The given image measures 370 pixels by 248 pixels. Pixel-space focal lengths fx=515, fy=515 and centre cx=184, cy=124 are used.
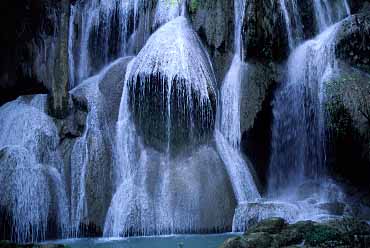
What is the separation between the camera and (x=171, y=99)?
19.2 m

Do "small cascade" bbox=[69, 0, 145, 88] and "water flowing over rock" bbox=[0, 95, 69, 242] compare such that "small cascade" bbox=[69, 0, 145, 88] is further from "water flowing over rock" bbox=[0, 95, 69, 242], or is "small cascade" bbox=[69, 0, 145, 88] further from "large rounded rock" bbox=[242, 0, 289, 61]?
"large rounded rock" bbox=[242, 0, 289, 61]

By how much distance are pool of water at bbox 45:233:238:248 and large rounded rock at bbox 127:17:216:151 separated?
393 cm

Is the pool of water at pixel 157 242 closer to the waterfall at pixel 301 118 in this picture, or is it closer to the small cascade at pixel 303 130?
the small cascade at pixel 303 130

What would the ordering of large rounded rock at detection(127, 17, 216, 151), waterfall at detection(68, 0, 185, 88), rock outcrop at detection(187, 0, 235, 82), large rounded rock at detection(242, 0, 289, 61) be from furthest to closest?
1. waterfall at detection(68, 0, 185, 88)
2. rock outcrop at detection(187, 0, 235, 82)
3. large rounded rock at detection(242, 0, 289, 61)
4. large rounded rock at detection(127, 17, 216, 151)

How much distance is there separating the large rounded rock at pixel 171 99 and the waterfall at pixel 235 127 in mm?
803

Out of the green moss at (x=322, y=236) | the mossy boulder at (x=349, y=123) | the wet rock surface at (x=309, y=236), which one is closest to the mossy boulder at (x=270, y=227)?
the wet rock surface at (x=309, y=236)

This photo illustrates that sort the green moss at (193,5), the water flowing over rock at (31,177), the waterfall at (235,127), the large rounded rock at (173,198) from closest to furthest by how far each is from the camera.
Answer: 1. the water flowing over rock at (31,177)
2. the large rounded rock at (173,198)
3. the waterfall at (235,127)
4. the green moss at (193,5)

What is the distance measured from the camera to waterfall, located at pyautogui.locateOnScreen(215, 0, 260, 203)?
18.9m

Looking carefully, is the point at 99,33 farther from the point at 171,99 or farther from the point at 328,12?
the point at 328,12

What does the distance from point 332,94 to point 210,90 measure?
454 cm

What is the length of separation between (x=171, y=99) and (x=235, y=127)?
2.91 meters

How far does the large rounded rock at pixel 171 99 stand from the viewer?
63.1ft

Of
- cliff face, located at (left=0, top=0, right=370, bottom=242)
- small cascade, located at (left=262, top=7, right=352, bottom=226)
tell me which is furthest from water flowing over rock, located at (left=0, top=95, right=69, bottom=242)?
small cascade, located at (left=262, top=7, right=352, bottom=226)

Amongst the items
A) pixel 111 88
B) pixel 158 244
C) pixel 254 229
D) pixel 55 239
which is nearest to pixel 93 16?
pixel 111 88
